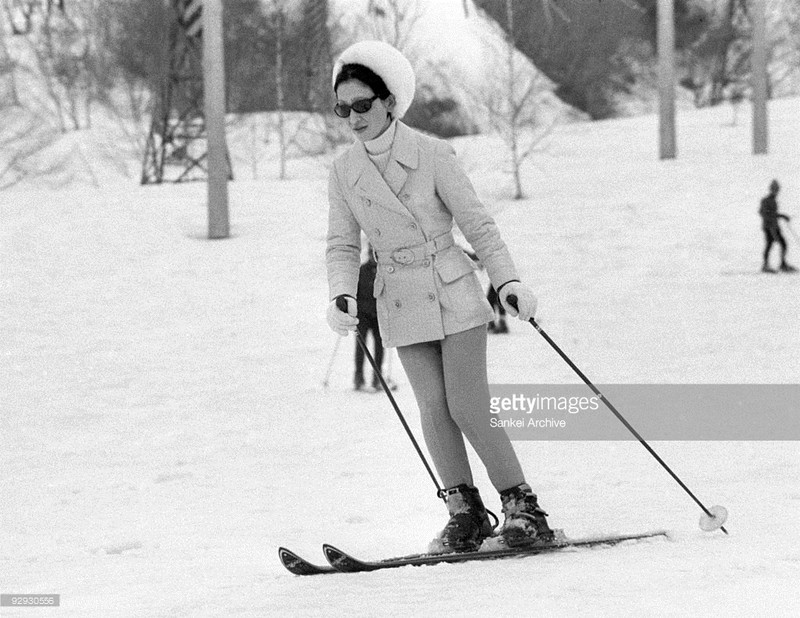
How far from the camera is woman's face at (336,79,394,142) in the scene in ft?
9.53

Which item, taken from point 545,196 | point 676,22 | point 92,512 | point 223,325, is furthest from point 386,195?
point 676,22

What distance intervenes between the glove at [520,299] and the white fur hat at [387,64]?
0.49 meters

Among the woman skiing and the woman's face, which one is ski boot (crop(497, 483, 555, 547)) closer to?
the woman skiing

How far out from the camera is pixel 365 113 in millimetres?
2910

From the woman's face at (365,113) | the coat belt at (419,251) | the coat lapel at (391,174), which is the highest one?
the woman's face at (365,113)

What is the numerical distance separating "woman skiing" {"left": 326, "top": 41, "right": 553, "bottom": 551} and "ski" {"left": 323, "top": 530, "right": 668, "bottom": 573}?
28mm

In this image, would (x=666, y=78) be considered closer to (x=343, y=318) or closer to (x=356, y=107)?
(x=356, y=107)

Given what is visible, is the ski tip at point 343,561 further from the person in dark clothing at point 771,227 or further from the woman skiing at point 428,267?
the person in dark clothing at point 771,227

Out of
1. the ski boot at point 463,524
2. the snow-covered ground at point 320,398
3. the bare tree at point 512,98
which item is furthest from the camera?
the bare tree at point 512,98

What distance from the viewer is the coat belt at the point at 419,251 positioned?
9.55ft

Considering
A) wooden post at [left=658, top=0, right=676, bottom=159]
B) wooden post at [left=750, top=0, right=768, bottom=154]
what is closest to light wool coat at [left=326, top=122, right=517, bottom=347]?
wooden post at [left=658, top=0, right=676, bottom=159]

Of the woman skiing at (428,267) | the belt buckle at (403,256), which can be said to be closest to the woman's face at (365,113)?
the woman skiing at (428,267)

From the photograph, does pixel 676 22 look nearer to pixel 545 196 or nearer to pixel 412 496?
pixel 545 196

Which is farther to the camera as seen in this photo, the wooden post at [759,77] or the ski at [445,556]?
the wooden post at [759,77]
